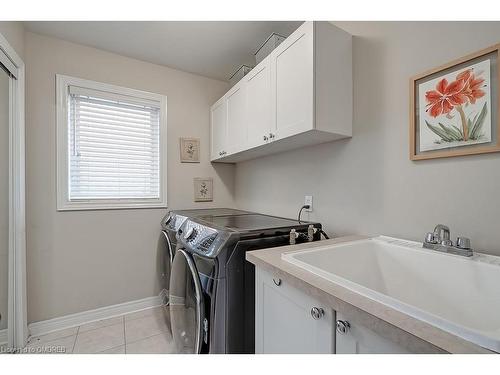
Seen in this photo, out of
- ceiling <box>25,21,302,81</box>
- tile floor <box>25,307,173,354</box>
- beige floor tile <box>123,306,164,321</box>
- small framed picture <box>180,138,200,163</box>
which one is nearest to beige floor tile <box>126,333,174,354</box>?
tile floor <box>25,307,173,354</box>

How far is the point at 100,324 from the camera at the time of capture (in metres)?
2.12

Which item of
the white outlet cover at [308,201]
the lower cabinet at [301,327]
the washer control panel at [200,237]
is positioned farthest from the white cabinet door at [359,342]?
the white outlet cover at [308,201]

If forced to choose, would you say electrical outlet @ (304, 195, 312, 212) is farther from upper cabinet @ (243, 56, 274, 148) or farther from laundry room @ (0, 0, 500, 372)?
upper cabinet @ (243, 56, 274, 148)

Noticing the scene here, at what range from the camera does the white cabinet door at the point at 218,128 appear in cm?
242

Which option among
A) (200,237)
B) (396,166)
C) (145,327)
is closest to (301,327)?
(200,237)

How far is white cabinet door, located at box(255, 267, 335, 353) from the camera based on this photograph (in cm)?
76

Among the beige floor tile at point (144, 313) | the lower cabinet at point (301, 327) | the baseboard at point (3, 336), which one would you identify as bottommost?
the beige floor tile at point (144, 313)

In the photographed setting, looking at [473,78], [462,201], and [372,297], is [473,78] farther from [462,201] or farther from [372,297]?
[372,297]

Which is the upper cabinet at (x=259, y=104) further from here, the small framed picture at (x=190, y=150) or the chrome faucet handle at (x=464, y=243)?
the chrome faucet handle at (x=464, y=243)

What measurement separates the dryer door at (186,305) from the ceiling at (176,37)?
173cm

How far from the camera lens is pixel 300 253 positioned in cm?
105

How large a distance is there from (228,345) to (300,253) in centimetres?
64

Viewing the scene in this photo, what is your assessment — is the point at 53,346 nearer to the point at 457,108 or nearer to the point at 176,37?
the point at 176,37
